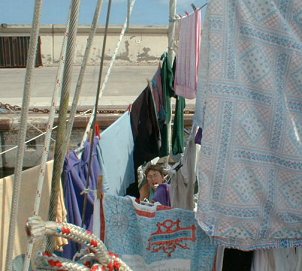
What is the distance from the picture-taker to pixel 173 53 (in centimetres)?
348

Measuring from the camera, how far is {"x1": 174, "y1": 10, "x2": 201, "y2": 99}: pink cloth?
2.96 metres

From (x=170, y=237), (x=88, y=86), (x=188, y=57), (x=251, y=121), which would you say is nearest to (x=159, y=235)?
(x=170, y=237)

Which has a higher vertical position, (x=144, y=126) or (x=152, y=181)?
(x=144, y=126)

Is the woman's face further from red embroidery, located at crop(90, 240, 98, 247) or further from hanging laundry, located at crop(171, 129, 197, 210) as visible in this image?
red embroidery, located at crop(90, 240, 98, 247)

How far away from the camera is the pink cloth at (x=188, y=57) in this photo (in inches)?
117

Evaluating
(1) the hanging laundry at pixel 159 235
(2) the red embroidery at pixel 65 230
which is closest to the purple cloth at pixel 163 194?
(1) the hanging laundry at pixel 159 235

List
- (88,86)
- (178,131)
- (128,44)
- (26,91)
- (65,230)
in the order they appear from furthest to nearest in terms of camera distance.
A: (128,44) → (88,86) → (178,131) → (26,91) → (65,230)

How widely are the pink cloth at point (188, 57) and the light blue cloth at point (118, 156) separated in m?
0.47

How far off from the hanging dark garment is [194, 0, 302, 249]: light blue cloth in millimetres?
1683

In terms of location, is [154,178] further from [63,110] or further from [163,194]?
[63,110]

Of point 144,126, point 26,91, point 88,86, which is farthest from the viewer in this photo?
point 88,86

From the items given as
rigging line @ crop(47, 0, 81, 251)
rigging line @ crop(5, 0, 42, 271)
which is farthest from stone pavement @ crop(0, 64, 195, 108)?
rigging line @ crop(5, 0, 42, 271)

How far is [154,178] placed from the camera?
3.47 m

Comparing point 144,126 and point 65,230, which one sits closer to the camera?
point 65,230
